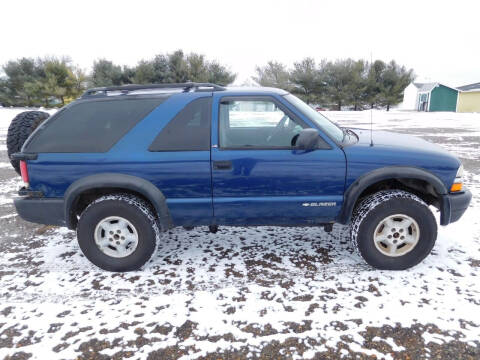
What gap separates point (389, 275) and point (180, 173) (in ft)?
7.46

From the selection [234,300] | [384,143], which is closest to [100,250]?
[234,300]

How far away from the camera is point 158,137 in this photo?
10.2 feet

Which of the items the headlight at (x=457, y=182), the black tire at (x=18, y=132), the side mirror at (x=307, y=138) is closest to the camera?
the side mirror at (x=307, y=138)

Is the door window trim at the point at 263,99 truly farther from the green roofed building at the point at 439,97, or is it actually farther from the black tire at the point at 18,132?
the green roofed building at the point at 439,97

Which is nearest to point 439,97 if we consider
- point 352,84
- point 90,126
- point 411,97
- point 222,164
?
point 411,97

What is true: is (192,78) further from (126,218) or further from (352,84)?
(126,218)

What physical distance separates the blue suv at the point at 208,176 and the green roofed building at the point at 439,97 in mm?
45129

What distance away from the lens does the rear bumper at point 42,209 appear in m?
3.11

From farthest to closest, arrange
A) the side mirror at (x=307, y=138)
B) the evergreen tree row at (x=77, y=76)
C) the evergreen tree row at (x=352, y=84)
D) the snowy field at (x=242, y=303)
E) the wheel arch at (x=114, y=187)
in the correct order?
the evergreen tree row at (x=352, y=84), the evergreen tree row at (x=77, y=76), the wheel arch at (x=114, y=187), the side mirror at (x=307, y=138), the snowy field at (x=242, y=303)

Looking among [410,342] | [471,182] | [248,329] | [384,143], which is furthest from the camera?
[471,182]

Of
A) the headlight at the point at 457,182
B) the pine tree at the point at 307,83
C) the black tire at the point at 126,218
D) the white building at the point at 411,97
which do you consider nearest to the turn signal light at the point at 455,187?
the headlight at the point at 457,182

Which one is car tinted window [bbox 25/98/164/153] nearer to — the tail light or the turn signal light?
the tail light

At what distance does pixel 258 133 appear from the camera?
383cm

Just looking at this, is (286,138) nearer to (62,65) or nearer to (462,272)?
(462,272)
